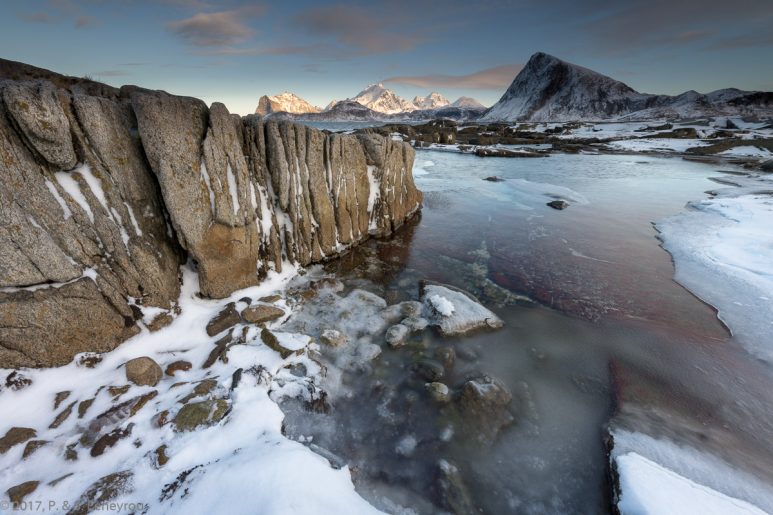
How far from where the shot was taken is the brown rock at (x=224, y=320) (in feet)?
30.0

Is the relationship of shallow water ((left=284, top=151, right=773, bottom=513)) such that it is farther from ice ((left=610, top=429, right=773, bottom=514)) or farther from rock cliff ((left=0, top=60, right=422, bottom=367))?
rock cliff ((left=0, top=60, right=422, bottom=367))

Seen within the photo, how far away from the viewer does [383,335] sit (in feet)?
32.1

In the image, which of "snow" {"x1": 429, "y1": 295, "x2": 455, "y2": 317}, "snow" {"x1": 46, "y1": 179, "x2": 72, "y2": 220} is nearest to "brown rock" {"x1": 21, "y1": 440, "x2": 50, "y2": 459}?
"snow" {"x1": 46, "y1": 179, "x2": 72, "y2": 220}

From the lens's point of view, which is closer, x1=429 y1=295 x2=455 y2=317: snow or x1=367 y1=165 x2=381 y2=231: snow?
x1=429 y1=295 x2=455 y2=317: snow

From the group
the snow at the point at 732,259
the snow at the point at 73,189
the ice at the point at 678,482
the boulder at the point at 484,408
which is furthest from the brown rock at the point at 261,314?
the snow at the point at 732,259

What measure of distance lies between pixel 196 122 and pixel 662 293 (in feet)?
57.6

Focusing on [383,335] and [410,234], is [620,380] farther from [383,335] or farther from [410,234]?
[410,234]

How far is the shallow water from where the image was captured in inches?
240

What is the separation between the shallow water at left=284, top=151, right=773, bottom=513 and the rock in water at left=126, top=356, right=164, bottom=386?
3286mm

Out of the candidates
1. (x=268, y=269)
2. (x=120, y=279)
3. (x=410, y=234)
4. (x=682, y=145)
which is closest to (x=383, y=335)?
Result: (x=268, y=269)

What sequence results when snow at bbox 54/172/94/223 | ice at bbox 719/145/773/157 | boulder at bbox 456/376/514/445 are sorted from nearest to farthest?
1. boulder at bbox 456/376/514/445
2. snow at bbox 54/172/94/223
3. ice at bbox 719/145/773/157

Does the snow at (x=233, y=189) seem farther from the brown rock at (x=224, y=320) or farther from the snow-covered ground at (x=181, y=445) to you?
the snow-covered ground at (x=181, y=445)

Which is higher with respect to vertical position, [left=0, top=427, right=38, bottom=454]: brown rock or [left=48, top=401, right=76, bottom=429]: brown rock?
[left=0, top=427, right=38, bottom=454]: brown rock

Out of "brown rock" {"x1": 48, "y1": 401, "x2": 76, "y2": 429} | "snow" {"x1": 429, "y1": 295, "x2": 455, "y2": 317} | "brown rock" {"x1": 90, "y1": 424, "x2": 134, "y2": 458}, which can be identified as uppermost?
"brown rock" {"x1": 48, "y1": 401, "x2": 76, "y2": 429}
